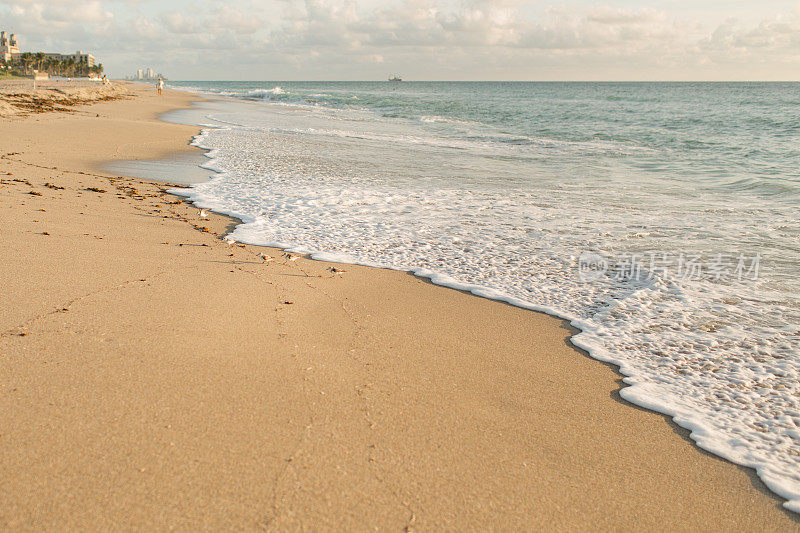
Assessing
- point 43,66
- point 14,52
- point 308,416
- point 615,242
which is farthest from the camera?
point 14,52

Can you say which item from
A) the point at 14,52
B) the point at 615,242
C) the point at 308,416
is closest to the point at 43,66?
the point at 14,52

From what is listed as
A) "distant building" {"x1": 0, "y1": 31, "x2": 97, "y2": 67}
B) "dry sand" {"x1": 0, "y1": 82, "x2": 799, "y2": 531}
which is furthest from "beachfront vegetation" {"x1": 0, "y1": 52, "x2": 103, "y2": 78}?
"dry sand" {"x1": 0, "y1": 82, "x2": 799, "y2": 531}

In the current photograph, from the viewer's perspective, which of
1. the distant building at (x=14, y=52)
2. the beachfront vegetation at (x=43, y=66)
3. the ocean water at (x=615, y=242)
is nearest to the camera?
the ocean water at (x=615, y=242)

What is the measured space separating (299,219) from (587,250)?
3298mm

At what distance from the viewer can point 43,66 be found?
81.6m

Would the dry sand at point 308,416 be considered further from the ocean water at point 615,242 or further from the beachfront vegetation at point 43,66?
the beachfront vegetation at point 43,66

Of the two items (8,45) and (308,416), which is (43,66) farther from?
(308,416)

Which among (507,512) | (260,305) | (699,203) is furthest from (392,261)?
(699,203)

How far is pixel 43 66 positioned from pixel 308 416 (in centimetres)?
10107

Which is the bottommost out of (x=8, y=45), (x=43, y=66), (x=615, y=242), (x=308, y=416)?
(x=308, y=416)

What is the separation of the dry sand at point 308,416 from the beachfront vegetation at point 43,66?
8985cm

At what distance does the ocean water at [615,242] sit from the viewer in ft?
10.1

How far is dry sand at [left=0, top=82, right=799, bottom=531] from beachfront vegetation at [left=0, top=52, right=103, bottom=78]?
89.9 m

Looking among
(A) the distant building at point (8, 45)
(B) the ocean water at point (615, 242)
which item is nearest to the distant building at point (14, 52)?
(A) the distant building at point (8, 45)
